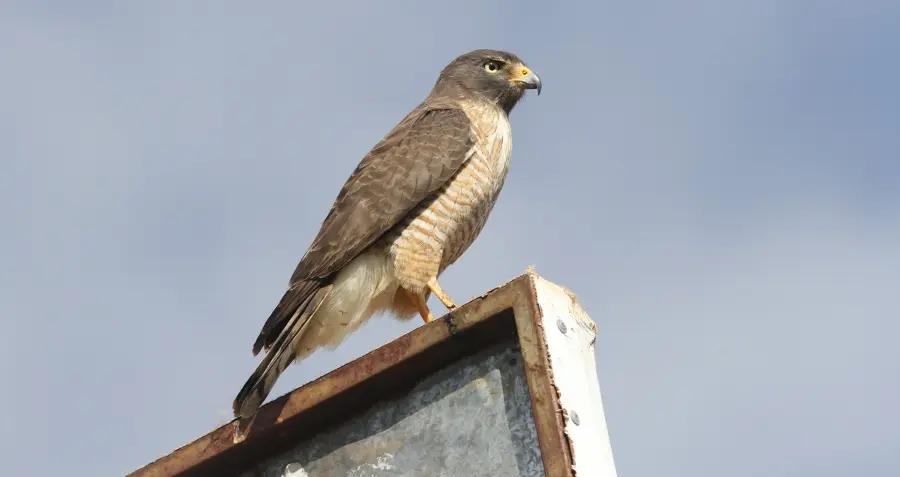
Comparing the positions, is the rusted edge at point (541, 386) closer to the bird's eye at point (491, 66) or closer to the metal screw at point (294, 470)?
the metal screw at point (294, 470)

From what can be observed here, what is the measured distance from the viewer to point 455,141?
6387 mm

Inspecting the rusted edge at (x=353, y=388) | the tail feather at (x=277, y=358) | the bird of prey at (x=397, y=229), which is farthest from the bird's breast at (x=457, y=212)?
the rusted edge at (x=353, y=388)

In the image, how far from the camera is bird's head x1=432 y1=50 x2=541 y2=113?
24.9 feet

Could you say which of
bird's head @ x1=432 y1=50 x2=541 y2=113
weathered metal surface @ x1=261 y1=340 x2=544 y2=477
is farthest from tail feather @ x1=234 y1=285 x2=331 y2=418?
bird's head @ x1=432 y1=50 x2=541 y2=113

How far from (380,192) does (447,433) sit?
2935 mm

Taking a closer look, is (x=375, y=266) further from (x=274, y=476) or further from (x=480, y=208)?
(x=274, y=476)

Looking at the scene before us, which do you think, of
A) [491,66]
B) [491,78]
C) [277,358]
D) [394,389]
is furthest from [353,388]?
[491,66]

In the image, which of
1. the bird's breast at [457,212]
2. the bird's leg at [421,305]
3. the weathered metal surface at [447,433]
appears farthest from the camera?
the bird's leg at [421,305]

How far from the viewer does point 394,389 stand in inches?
140

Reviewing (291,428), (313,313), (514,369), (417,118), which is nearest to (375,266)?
(313,313)

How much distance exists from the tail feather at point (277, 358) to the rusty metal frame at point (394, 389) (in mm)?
129

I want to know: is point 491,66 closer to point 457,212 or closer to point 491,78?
point 491,78

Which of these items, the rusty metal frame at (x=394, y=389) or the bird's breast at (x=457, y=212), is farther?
the bird's breast at (x=457, y=212)

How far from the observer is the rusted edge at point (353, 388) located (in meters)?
3.33
